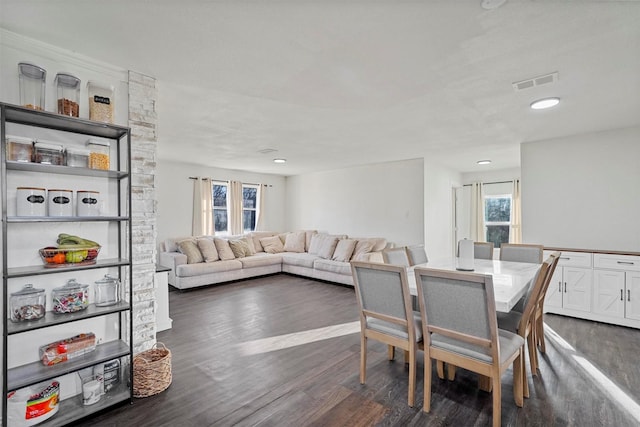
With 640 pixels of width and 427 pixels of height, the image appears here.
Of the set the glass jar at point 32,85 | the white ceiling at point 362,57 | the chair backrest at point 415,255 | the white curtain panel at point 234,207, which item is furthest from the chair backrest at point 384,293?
the white curtain panel at point 234,207

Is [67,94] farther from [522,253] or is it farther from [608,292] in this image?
[608,292]

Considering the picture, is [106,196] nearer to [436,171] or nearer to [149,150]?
[149,150]

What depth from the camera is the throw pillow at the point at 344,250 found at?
231 inches

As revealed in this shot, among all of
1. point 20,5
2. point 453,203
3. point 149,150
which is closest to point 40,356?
point 149,150

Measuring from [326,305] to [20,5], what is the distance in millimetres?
4063

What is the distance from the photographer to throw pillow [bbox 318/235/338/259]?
6.24 metres

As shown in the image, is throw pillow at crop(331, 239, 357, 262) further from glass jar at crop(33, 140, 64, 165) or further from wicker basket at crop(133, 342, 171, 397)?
glass jar at crop(33, 140, 64, 165)

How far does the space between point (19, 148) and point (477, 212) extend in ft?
24.8

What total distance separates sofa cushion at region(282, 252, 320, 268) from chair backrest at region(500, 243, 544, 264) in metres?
3.50

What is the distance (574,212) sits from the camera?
3.99 m

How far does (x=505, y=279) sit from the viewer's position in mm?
2428

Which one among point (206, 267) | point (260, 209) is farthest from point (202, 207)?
point (206, 267)

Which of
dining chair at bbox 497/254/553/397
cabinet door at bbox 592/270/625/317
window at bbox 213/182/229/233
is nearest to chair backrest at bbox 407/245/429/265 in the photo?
dining chair at bbox 497/254/553/397

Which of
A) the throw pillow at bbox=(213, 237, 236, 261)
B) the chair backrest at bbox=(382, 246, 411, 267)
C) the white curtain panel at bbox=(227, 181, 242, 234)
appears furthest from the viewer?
the white curtain panel at bbox=(227, 181, 242, 234)
